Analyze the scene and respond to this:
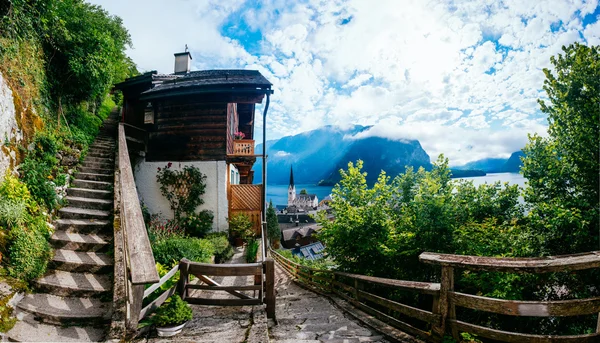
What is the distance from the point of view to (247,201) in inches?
444

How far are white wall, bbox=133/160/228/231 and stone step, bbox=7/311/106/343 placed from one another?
728cm

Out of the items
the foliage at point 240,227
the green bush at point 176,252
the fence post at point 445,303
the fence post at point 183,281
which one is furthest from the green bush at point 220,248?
the fence post at point 445,303

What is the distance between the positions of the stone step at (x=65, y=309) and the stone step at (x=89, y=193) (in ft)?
9.83

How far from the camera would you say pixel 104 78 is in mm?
8133

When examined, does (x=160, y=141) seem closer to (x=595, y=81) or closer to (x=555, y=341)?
(x=555, y=341)

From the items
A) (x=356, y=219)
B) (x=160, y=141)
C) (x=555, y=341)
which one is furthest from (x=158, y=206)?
(x=555, y=341)

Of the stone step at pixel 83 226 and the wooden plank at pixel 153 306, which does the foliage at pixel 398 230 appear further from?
the stone step at pixel 83 226

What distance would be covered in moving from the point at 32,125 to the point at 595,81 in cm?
1462

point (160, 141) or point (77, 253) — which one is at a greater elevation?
point (160, 141)

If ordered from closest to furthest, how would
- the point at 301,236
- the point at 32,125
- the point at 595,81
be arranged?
the point at 32,125 < the point at 595,81 < the point at 301,236

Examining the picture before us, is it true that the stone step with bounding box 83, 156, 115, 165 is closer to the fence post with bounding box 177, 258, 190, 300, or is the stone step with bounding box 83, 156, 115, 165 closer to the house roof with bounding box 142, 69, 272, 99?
the house roof with bounding box 142, 69, 272, 99

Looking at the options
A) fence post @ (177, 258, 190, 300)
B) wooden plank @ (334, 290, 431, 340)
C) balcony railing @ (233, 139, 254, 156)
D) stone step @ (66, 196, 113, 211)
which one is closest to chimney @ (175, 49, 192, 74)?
balcony railing @ (233, 139, 254, 156)

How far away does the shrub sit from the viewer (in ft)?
12.4

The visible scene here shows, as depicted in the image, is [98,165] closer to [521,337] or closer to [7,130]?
[7,130]
